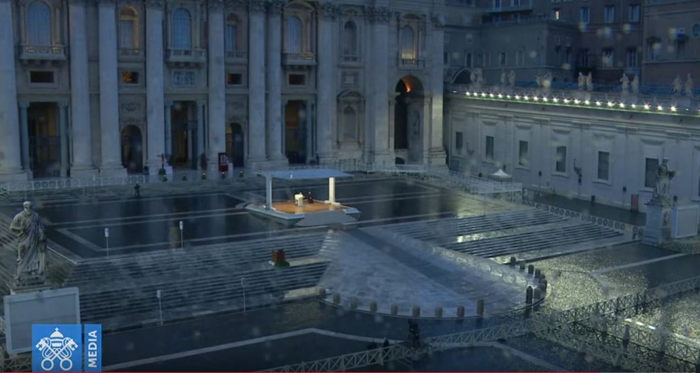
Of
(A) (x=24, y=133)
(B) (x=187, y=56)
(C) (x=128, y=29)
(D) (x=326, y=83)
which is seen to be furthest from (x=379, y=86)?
(A) (x=24, y=133)

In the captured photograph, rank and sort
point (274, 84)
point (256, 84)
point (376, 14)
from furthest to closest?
point (376, 14), point (274, 84), point (256, 84)

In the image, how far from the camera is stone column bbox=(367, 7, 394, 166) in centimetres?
7212

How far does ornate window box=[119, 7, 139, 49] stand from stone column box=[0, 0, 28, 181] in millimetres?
7633

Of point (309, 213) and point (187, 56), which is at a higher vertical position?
point (187, 56)

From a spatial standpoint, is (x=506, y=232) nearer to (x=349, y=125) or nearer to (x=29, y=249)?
(x=29, y=249)

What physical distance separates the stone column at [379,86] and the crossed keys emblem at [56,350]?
51.6 m

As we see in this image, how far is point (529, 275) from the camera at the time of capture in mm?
40625

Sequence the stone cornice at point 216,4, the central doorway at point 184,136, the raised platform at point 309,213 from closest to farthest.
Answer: the raised platform at point 309,213 < the stone cornice at point 216,4 < the central doorway at point 184,136

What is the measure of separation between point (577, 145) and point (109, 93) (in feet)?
111

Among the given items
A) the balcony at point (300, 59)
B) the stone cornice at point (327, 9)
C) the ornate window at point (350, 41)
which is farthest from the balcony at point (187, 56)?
the ornate window at point (350, 41)

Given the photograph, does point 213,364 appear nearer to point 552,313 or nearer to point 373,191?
point 552,313

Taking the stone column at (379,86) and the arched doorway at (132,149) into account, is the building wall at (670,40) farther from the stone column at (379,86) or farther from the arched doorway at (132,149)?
the arched doorway at (132,149)

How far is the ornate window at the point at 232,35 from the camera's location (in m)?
66.6

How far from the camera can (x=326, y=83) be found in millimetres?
70375
